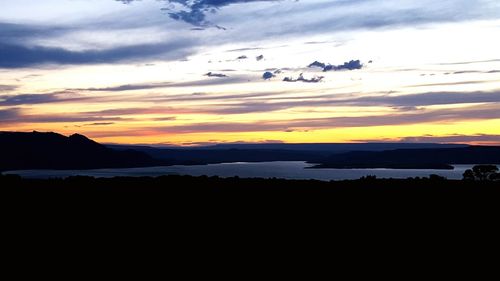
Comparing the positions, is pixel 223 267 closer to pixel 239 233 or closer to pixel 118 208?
pixel 239 233

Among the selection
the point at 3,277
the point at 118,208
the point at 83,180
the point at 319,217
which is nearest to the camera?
the point at 3,277

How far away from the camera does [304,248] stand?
25.2 m

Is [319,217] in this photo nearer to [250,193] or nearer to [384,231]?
[384,231]

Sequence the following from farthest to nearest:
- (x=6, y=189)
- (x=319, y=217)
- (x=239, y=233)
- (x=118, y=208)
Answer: (x=6, y=189) → (x=118, y=208) → (x=319, y=217) → (x=239, y=233)

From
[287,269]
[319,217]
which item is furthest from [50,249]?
[319,217]

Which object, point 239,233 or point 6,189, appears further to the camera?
point 6,189

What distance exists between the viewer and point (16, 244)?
2509cm

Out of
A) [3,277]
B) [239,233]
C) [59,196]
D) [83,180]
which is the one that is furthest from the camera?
[83,180]

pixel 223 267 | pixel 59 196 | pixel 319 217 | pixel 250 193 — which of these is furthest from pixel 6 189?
pixel 223 267

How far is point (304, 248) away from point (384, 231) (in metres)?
5.89

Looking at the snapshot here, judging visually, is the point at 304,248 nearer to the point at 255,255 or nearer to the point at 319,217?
the point at 255,255

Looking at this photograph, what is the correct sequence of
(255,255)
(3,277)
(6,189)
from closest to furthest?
(3,277) < (255,255) < (6,189)

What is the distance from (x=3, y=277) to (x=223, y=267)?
793 centimetres

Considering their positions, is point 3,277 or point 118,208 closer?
point 3,277
